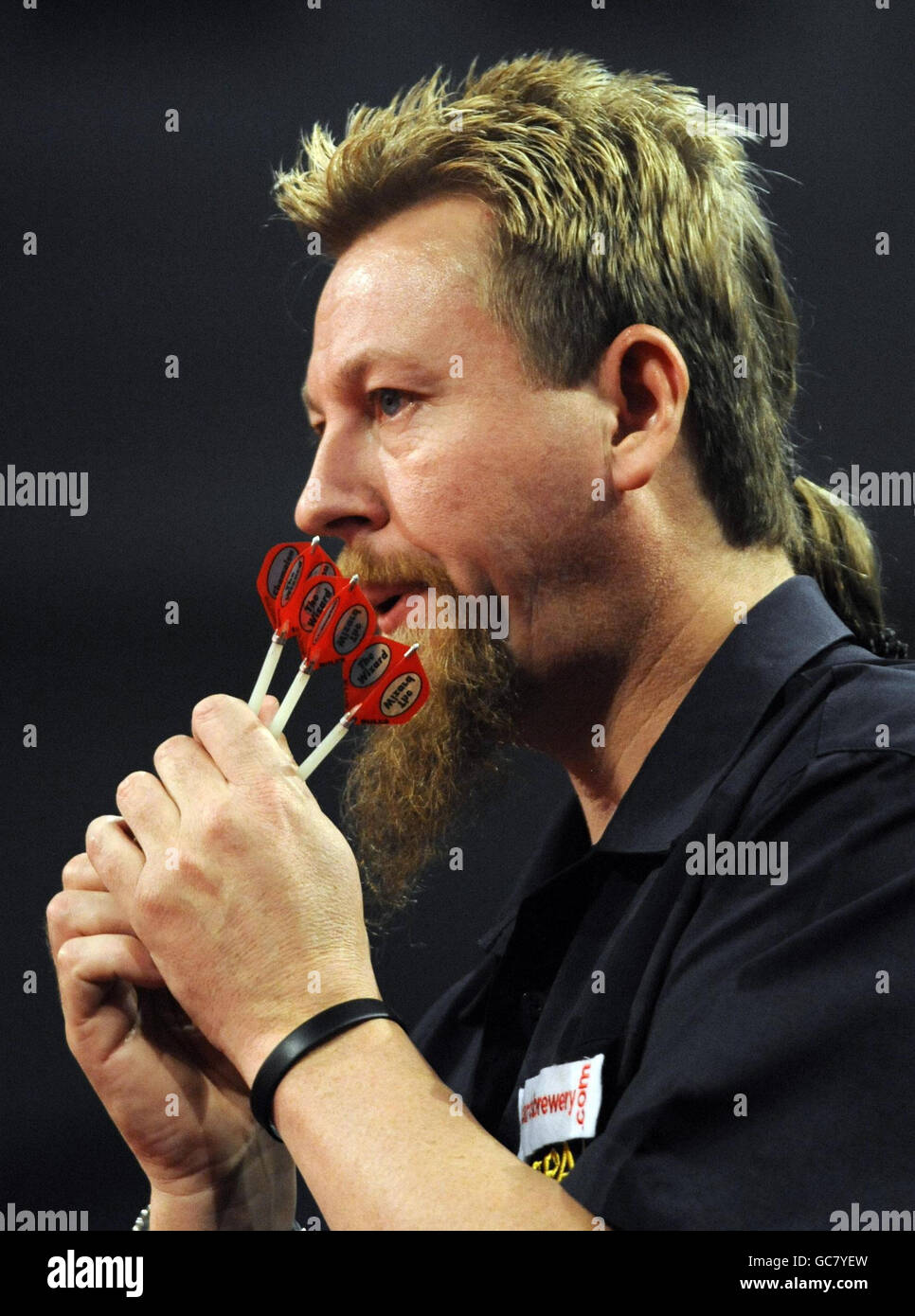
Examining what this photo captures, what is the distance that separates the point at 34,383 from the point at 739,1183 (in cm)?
161

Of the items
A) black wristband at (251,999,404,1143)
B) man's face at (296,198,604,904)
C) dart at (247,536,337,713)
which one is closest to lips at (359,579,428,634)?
man's face at (296,198,604,904)

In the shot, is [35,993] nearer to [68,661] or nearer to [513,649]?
[68,661]

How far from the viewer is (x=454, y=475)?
1.31 m

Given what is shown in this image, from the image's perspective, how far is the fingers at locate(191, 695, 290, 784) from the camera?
1.08 meters

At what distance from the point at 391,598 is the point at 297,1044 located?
49 cm

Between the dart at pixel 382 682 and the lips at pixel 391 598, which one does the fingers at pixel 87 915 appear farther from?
the lips at pixel 391 598

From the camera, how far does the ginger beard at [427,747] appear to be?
1332 millimetres

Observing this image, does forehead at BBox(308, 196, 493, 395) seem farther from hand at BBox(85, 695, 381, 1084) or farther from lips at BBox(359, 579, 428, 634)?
hand at BBox(85, 695, 381, 1084)

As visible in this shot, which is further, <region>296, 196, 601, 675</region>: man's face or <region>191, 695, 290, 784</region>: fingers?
<region>296, 196, 601, 675</region>: man's face

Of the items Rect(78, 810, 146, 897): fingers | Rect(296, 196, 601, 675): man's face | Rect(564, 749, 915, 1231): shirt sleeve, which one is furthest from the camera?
Rect(296, 196, 601, 675): man's face

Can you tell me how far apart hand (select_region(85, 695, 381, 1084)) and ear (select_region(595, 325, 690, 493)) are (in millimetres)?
435

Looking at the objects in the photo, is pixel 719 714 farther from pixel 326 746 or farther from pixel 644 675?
pixel 326 746

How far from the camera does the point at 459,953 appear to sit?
2078 millimetres

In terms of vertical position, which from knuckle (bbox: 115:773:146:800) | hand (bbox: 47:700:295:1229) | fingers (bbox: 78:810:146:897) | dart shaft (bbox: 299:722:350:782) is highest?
dart shaft (bbox: 299:722:350:782)
